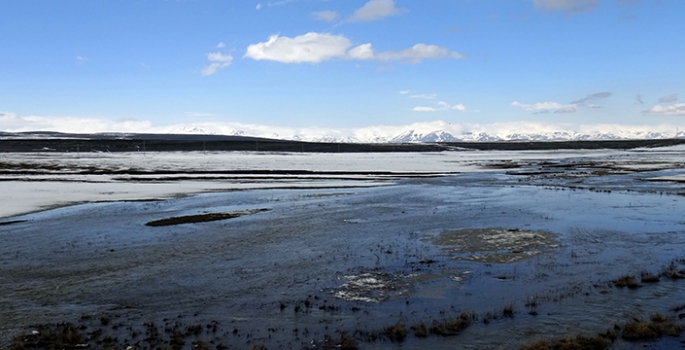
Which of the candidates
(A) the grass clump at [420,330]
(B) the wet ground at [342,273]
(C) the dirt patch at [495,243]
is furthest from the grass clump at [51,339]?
(C) the dirt patch at [495,243]

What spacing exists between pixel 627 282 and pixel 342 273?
24.7ft

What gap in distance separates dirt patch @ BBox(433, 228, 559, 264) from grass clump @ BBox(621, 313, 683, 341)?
6.06 meters

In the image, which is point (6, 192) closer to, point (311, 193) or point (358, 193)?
point (311, 193)

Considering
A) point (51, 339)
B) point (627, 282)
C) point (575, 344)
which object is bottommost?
point (51, 339)

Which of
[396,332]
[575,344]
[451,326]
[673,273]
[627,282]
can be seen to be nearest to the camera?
[575,344]

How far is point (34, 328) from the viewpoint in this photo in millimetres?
10578

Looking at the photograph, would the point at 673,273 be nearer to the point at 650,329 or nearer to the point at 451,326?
the point at 650,329

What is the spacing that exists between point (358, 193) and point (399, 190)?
13.7ft

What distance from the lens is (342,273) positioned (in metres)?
15.1

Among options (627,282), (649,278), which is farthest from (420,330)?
(649,278)

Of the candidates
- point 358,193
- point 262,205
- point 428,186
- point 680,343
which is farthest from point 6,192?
point 680,343

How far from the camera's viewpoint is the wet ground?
35.1ft

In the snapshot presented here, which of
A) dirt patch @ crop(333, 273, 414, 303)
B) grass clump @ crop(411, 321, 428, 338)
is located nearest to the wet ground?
dirt patch @ crop(333, 273, 414, 303)

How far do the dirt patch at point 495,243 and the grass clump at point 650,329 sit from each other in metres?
6.06
